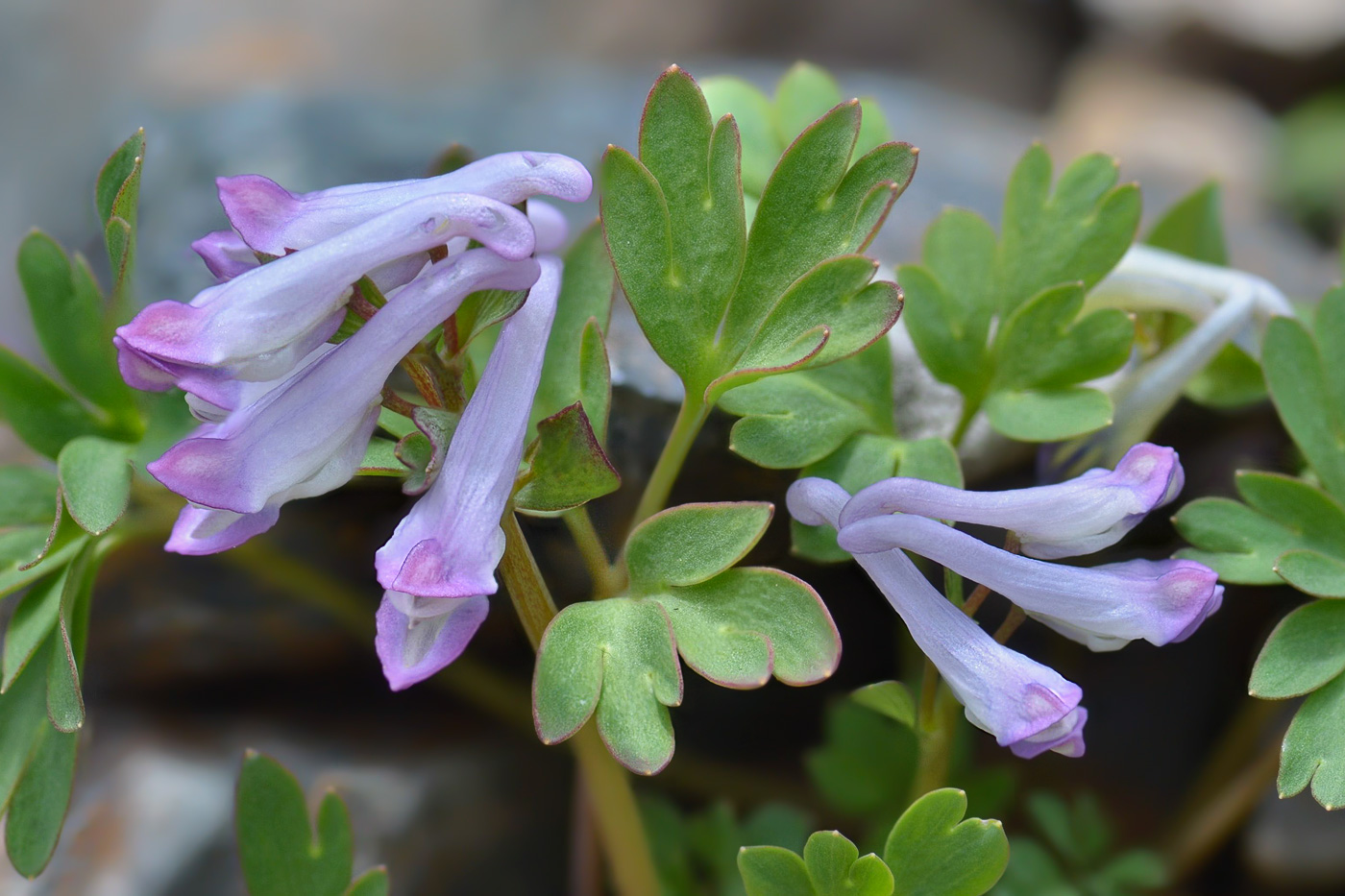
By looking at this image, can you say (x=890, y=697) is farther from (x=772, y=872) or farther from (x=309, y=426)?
(x=309, y=426)

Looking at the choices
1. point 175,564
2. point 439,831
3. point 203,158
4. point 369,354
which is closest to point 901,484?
point 369,354

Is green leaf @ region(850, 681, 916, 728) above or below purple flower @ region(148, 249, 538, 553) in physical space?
below

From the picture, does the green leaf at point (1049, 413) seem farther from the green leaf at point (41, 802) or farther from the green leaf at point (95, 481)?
the green leaf at point (41, 802)

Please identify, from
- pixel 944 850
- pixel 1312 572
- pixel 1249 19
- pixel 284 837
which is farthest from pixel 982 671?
pixel 1249 19

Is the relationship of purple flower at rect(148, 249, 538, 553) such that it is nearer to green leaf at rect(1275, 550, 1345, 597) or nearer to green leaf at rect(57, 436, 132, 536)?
green leaf at rect(57, 436, 132, 536)

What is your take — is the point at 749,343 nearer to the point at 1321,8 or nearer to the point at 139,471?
the point at 139,471

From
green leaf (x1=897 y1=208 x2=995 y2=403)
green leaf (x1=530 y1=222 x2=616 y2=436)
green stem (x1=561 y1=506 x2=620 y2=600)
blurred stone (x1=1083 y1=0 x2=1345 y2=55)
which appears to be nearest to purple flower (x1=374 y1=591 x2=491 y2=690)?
green stem (x1=561 y1=506 x2=620 y2=600)

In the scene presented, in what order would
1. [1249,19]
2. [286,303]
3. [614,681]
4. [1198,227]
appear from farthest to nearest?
[1249,19], [1198,227], [614,681], [286,303]

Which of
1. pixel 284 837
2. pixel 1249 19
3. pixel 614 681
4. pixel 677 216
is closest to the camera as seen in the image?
pixel 614 681
